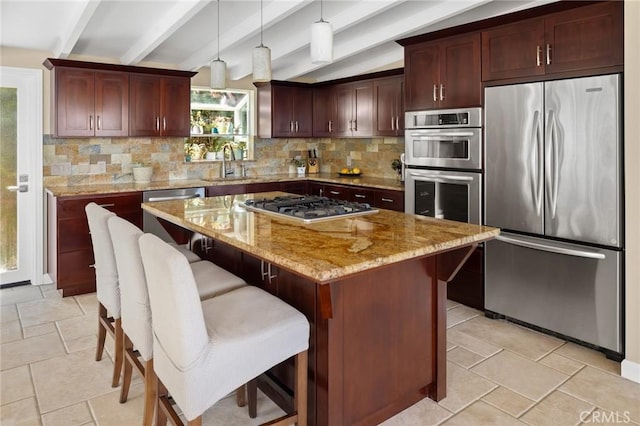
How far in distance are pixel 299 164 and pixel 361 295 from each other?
4665mm

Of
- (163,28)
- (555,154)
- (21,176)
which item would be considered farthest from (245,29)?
(555,154)

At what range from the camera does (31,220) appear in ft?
15.9

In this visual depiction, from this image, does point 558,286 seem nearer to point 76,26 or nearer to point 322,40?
point 322,40

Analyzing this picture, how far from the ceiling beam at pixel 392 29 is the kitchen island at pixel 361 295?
205cm

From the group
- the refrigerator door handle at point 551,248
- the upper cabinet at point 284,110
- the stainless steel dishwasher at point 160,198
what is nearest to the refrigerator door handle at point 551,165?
the refrigerator door handle at point 551,248

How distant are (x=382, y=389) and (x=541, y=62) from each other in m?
2.51

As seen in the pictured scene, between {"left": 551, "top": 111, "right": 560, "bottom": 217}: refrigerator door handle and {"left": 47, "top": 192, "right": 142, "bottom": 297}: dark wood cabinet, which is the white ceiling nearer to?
{"left": 551, "top": 111, "right": 560, "bottom": 217}: refrigerator door handle

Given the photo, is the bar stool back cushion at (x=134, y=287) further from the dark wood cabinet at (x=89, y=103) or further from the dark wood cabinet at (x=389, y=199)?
the dark wood cabinet at (x=389, y=199)

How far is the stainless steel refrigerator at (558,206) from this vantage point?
2.98m

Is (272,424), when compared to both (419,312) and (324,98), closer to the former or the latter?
(419,312)

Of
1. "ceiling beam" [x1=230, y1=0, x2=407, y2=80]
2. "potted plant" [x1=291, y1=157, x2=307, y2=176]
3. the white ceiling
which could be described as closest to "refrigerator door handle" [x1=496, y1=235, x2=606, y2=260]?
the white ceiling

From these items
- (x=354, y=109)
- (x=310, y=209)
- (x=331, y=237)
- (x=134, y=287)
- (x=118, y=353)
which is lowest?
(x=118, y=353)

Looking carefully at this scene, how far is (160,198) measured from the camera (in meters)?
4.83

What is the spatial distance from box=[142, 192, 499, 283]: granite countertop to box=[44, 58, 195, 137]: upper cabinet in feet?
7.34
